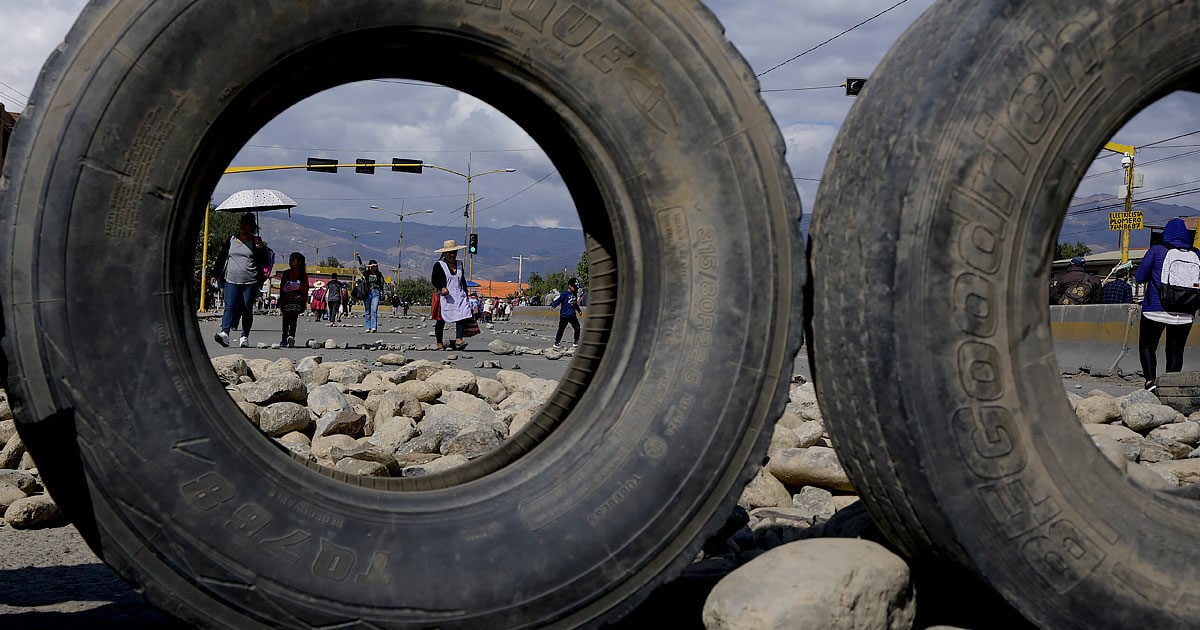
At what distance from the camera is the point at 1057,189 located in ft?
7.77

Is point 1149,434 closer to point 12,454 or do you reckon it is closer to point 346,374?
point 346,374

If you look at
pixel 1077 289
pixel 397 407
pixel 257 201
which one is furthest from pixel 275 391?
pixel 1077 289

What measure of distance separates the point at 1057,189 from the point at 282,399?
5.04 meters

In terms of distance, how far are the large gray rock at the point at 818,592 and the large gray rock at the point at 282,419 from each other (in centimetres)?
372

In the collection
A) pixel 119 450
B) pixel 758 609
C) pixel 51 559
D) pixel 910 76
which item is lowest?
pixel 51 559

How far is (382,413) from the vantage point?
6086 millimetres

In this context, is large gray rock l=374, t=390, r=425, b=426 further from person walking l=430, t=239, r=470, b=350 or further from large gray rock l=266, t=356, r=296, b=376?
person walking l=430, t=239, r=470, b=350

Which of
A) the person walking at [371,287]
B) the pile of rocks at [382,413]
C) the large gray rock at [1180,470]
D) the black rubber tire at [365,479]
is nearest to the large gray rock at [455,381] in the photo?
the pile of rocks at [382,413]

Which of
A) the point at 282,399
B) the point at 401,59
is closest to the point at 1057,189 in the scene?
the point at 401,59

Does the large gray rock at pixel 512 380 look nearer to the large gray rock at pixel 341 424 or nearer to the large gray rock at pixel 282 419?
the large gray rock at pixel 341 424

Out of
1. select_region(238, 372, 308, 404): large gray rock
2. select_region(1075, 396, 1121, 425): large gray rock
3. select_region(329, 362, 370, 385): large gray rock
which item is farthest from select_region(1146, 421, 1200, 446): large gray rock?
select_region(329, 362, 370, 385): large gray rock

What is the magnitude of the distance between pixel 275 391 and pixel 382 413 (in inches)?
27.4

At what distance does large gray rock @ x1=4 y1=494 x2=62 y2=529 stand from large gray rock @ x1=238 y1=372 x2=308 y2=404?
1.88m

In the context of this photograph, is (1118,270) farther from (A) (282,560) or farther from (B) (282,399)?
(A) (282,560)
